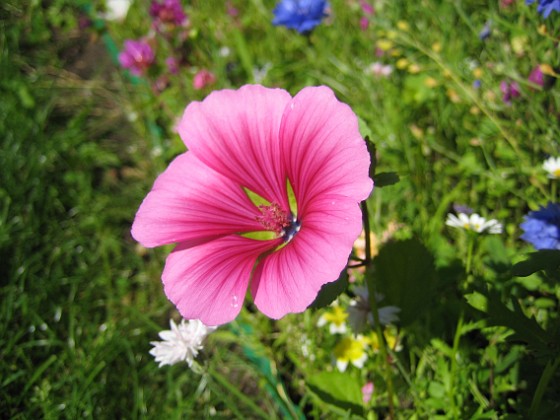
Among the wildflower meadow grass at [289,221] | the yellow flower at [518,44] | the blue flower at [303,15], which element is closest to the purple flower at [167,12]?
the wildflower meadow grass at [289,221]

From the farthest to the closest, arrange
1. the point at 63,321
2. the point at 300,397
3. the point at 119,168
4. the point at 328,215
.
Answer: the point at 119,168
the point at 63,321
the point at 300,397
the point at 328,215

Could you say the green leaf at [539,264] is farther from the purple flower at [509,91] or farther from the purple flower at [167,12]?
the purple flower at [167,12]

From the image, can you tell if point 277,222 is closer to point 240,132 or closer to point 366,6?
point 240,132

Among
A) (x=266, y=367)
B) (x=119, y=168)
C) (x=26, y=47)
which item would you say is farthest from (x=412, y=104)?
(x=26, y=47)

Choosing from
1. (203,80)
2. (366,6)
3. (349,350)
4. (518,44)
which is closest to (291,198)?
(349,350)

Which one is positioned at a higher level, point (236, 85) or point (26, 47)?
point (236, 85)

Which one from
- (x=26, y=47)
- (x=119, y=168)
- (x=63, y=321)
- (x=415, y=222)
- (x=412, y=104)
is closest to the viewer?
(x=415, y=222)

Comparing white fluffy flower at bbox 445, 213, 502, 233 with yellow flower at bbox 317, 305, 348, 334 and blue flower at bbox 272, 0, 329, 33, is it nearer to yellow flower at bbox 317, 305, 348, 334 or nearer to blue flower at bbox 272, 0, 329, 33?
yellow flower at bbox 317, 305, 348, 334

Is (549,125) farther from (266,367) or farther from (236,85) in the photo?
(236,85)

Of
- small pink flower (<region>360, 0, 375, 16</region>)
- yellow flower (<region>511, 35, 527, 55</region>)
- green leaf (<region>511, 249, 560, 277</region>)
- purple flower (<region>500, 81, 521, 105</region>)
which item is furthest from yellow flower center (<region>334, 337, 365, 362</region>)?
small pink flower (<region>360, 0, 375, 16</region>)
